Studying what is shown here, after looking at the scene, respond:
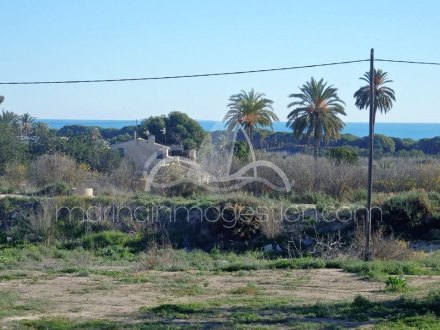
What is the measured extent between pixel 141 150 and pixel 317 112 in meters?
17.6

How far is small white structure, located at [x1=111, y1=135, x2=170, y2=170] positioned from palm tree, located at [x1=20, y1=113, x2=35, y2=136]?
25663 mm

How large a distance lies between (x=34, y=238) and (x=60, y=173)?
14215 millimetres

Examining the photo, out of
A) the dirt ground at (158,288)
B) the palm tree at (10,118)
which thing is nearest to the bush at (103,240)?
the dirt ground at (158,288)

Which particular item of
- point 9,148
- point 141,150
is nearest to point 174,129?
point 141,150

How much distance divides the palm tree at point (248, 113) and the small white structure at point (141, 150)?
622 cm

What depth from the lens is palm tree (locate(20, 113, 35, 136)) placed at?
289 ft

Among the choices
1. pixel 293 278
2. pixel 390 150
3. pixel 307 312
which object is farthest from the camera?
pixel 390 150

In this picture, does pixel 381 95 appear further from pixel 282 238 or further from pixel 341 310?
pixel 341 310

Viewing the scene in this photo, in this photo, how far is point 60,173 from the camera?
51.1 m

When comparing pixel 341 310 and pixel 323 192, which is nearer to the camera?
pixel 341 310

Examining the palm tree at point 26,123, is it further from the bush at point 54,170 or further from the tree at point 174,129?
the bush at point 54,170

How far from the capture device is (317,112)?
51781 mm

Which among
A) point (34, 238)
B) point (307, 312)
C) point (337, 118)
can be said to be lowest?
point (34, 238)

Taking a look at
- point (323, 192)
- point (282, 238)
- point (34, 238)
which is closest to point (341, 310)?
point (282, 238)
